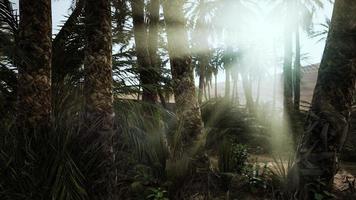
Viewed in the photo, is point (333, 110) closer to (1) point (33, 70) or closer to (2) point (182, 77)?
(2) point (182, 77)

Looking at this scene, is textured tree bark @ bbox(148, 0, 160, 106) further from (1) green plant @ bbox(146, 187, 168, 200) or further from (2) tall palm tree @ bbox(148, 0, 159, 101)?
(1) green plant @ bbox(146, 187, 168, 200)

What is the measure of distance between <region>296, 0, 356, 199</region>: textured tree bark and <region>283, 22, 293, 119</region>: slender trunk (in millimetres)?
11684

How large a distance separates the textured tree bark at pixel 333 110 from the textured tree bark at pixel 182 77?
2314 millimetres

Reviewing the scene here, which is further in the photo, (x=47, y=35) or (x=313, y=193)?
(x=313, y=193)

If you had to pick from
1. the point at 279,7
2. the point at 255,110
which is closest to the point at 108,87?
the point at 255,110

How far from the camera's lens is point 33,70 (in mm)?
4012

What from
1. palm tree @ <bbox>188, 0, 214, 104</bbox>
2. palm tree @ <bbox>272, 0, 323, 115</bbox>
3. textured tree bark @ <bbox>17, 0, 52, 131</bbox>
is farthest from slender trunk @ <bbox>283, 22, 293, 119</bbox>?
textured tree bark @ <bbox>17, 0, 52, 131</bbox>

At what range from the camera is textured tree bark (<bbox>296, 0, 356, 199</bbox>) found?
182 inches

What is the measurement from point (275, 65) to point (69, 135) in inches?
1461

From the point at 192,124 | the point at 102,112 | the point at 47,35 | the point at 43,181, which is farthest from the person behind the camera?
the point at 192,124

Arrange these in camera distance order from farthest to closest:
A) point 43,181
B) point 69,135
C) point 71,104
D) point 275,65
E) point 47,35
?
point 275,65
point 71,104
point 47,35
point 69,135
point 43,181

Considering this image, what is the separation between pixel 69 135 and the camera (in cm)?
362

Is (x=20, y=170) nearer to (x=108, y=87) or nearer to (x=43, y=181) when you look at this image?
(x=43, y=181)

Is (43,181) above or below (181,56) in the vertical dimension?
below
